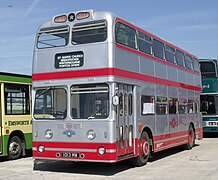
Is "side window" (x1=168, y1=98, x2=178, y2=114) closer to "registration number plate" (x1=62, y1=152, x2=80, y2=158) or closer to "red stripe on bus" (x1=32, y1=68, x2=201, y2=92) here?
"red stripe on bus" (x1=32, y1=68, x2=201, y2=92)

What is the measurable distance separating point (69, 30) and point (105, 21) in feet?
3.67

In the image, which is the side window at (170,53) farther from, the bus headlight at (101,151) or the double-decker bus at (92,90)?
the bus headlight at (101,151)

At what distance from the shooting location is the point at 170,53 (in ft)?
48.7

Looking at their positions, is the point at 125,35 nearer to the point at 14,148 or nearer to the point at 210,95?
the point at 14,148

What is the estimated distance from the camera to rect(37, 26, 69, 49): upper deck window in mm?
10945

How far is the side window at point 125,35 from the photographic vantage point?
10570mm

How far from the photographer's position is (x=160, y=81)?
13.4m

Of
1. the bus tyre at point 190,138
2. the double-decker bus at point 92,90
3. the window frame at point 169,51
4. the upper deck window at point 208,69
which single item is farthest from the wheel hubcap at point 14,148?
the upper deck window at point 208,69

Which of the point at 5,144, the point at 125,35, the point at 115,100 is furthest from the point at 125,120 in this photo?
the point at 5,144

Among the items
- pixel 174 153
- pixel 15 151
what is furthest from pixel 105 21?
pixel 174 153

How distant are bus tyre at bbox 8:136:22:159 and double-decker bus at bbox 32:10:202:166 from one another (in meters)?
2.84

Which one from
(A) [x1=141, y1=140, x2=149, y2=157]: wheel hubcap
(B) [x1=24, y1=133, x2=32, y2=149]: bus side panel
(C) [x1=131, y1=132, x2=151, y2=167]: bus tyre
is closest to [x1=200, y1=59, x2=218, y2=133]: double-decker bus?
(C) [x1=131, y1=132, x2=151, y2=167]: bus tyre

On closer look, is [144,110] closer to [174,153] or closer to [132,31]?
[132,31]

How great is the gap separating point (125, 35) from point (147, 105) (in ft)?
7.78
